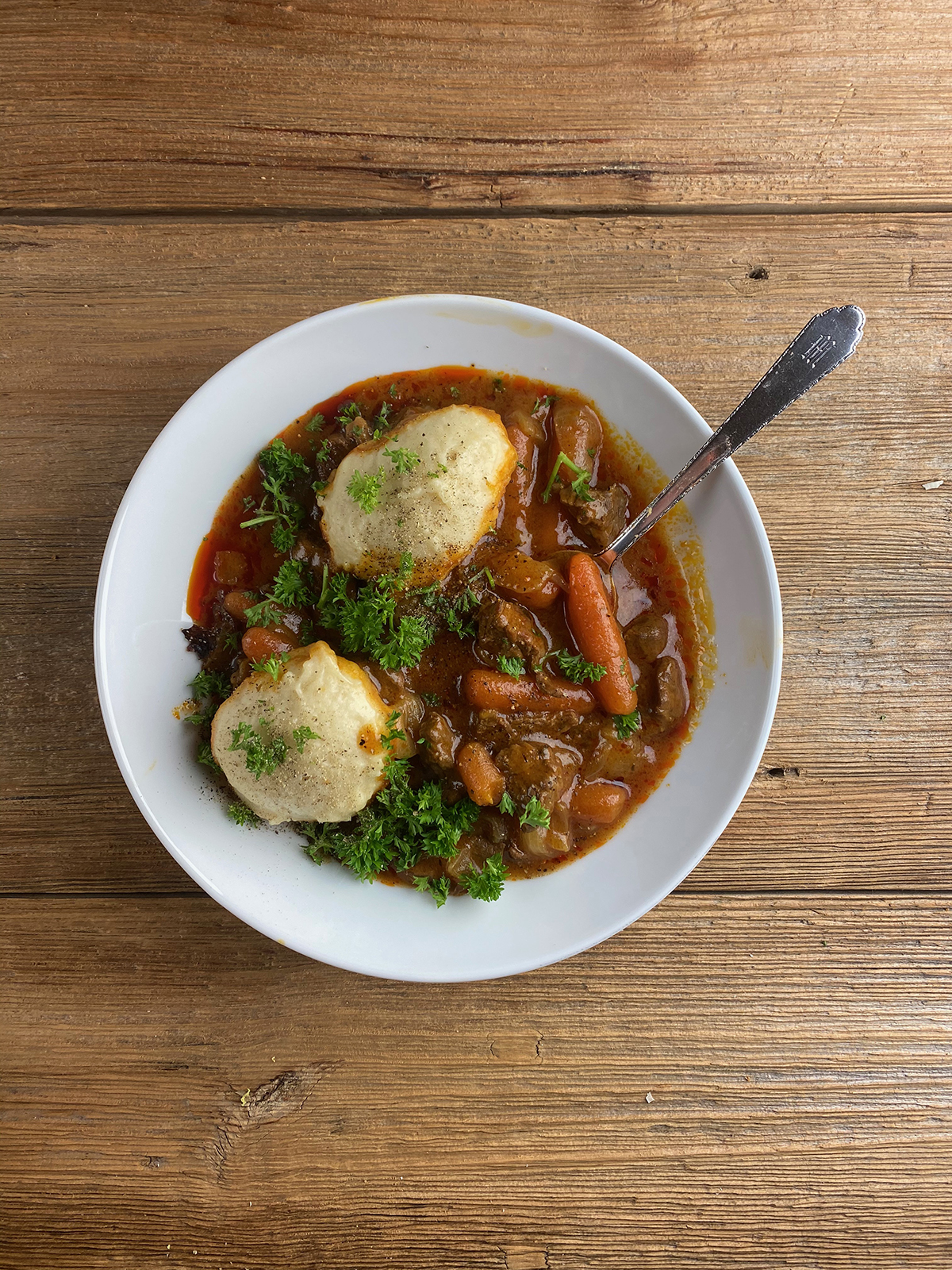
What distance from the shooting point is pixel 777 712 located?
12.6ft

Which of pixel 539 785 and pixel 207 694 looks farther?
pixel 207 694

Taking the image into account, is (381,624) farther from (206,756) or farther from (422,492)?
(206,756)

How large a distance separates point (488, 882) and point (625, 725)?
2.96 feet

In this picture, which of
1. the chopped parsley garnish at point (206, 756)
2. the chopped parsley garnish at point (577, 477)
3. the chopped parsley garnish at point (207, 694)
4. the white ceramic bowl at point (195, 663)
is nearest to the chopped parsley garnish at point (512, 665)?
the chopped parsley garnish at point (577, 477)

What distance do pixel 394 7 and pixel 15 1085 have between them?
17.8 feet

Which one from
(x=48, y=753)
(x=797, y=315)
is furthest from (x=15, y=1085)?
(x=797, y=315)

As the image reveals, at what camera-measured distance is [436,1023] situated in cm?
380

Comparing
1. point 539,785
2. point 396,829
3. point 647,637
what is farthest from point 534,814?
point 647,637

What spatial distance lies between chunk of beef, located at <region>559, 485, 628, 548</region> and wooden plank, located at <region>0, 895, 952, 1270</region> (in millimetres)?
1865

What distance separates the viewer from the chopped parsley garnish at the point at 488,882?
3.25 metres

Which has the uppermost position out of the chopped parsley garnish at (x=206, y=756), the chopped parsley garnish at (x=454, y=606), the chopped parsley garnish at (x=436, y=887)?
the chopped parsley garnish at (x=454, y=606)

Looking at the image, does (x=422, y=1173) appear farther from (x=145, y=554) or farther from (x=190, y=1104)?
(x=145, y=554)

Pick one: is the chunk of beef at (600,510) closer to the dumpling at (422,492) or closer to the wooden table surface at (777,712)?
the dumpling at (422,492)

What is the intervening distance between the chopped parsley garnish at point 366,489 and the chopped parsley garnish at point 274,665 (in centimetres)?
68
